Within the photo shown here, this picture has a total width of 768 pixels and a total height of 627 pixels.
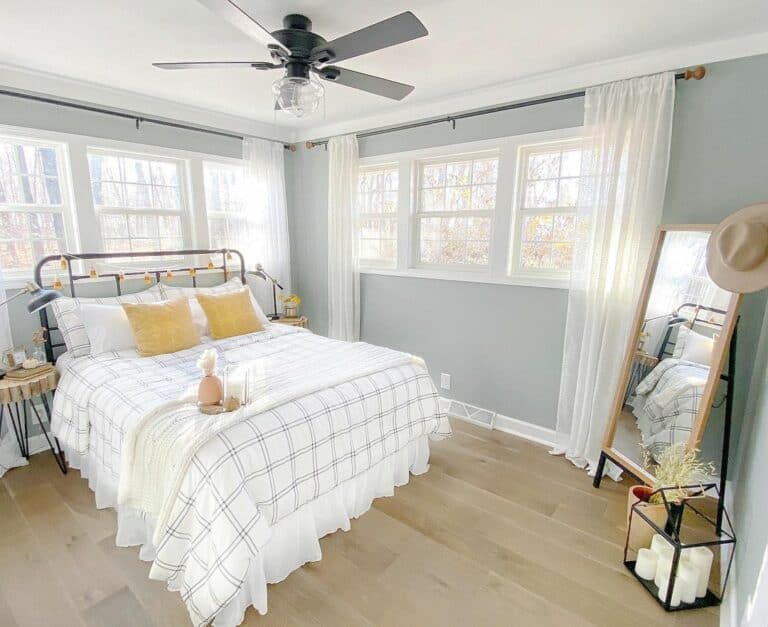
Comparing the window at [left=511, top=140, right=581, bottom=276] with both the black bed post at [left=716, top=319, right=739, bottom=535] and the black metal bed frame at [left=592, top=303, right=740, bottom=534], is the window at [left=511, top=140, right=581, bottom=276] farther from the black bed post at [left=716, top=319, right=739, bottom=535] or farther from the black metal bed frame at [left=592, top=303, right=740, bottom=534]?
the black bed post at [left=716, top=319, right=739, bottom=535]

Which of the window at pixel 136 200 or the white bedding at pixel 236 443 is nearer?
the white bedding at pixel 236 443

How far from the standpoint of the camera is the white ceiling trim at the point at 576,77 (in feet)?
6.93

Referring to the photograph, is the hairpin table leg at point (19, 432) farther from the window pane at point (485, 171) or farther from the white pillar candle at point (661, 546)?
the white pillar candle at point (661, 546)

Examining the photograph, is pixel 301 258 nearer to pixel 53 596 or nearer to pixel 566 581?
pixel 53 596

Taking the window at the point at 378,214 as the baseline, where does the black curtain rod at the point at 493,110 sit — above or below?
above

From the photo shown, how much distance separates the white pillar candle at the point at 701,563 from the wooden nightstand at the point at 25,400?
138 inches

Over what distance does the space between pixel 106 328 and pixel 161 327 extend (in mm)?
333

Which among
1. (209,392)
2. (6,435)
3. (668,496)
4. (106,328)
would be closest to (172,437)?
(209,392)

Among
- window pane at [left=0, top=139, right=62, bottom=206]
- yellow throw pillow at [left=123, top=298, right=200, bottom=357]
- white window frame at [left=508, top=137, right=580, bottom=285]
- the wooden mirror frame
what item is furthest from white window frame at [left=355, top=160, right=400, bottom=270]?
window pane at [left=0, top=139, right=62, bottom=206]

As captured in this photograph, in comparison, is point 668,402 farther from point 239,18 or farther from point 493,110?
point 239,18

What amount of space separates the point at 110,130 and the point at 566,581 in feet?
13.5

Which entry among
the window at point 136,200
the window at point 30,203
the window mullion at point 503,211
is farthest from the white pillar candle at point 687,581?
the window at point 30,203

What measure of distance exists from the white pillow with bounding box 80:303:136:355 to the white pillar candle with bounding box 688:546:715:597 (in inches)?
129

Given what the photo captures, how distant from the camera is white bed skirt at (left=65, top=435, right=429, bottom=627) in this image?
5.40 feet
